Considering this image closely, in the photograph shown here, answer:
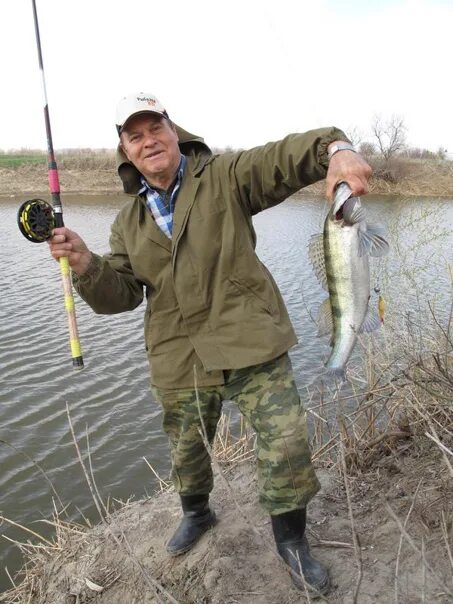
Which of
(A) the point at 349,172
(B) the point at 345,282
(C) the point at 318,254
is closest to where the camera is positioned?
(A) the point at 349,172

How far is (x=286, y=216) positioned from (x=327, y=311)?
23.6m

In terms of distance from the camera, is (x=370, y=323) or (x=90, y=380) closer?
(x=370, y=323)

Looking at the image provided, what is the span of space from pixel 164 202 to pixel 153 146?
1.04 feet

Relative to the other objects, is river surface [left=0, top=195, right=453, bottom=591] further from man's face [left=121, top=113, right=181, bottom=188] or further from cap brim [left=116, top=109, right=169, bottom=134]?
cap brim [left=116, top=109, right=169, bottom=134]

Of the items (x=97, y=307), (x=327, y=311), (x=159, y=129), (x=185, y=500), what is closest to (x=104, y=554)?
(x=185, y=500)

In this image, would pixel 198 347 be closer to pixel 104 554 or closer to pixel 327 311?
pixel 327 311

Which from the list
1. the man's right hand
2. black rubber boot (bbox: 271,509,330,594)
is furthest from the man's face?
black rubber boot (bbox: 271,509,330,594)

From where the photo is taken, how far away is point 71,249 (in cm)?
286

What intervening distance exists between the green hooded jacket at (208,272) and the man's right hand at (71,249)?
5 cm

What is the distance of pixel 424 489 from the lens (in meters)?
3.07

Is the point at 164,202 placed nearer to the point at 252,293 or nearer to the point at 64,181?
the point at 252,293

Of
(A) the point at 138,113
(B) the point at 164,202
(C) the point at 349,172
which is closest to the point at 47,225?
(B) the point at 164,202

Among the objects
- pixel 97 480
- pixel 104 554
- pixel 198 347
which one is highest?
pixel 198 347

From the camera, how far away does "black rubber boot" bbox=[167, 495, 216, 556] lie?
11.0ft
